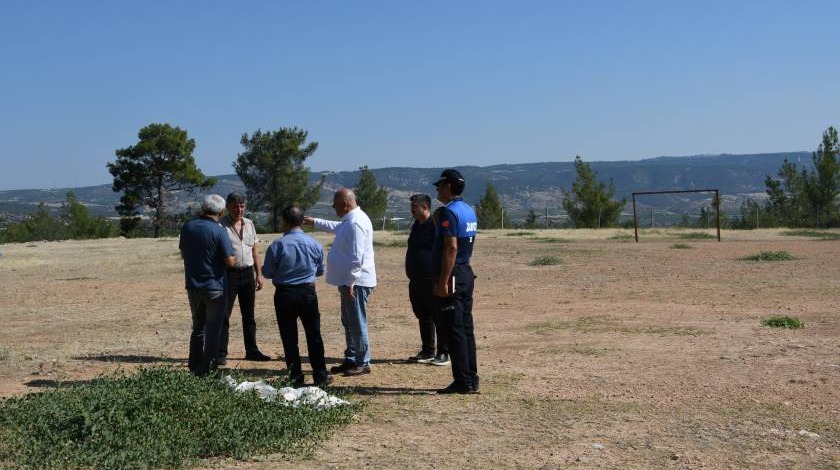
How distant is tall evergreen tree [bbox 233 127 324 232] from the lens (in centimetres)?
6303

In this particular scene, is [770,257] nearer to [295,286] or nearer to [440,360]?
[440,360]

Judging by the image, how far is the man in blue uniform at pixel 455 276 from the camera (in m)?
8.05

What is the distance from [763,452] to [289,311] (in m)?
4.16

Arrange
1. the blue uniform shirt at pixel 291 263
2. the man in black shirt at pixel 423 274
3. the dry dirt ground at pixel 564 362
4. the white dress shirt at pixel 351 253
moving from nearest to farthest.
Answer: the dry dirt ground at pixel 564 362 < the blue uniform shirt at pixel 291 263 < the white dress shirt at pixel 351 253 < the man in black shirt at pixel 423 274

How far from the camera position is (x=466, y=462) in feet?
20.3

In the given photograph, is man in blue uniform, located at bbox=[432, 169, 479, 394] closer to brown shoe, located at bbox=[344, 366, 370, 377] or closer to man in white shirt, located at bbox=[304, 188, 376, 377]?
man in white shirt, located at bbox=[304, 188, 376, 377]

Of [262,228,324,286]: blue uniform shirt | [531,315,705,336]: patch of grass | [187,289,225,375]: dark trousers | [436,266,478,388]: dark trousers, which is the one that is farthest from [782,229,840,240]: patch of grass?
[187,289,225,375]: dark trousers

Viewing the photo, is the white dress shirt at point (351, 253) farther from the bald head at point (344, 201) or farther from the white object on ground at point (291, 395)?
the white object on ground at point (291, 395)

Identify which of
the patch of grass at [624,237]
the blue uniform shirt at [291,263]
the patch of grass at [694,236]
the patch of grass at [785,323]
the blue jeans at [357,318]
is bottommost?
the patch of grass at [694,236]

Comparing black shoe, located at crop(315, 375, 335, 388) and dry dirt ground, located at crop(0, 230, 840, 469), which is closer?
dry dirt ground, located at crop(0, 230, 840, 469)

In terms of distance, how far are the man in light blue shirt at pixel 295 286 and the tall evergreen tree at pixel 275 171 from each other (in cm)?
5437

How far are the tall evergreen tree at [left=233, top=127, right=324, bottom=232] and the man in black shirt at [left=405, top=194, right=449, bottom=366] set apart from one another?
53113mm

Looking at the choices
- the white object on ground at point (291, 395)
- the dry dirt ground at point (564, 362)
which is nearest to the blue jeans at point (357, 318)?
the dry dirt ground at point (564, 362)

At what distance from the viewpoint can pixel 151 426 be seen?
259 inches
